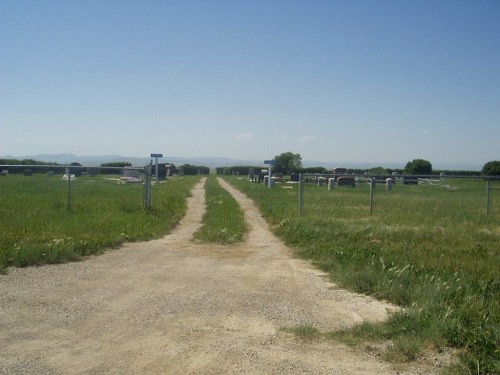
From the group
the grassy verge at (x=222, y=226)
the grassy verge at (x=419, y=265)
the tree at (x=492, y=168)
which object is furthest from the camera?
the tree at (x=492, y=168)

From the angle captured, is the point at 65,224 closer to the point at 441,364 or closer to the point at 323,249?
Answer: the point at 323,249

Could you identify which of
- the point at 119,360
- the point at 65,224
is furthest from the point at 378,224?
the point at 119,360

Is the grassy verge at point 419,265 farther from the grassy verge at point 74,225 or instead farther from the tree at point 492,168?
the tree at point 492,168

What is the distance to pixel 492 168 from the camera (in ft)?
147

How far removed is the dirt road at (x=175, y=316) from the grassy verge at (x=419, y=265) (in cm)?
46

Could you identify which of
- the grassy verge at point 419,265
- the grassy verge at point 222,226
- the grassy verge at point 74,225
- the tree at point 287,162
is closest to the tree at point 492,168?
the tree at point 287,162

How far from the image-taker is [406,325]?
5641 millimetres

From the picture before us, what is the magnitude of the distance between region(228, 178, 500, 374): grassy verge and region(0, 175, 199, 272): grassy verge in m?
3.64

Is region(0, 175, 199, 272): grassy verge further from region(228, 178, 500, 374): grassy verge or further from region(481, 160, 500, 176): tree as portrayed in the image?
Answer: region(481, 160, 500, 176): tree

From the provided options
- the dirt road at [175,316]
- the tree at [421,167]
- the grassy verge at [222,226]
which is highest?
the tree at [421,167]

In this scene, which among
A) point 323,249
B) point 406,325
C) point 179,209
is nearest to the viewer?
point 406,325

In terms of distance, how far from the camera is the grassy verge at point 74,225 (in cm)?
937

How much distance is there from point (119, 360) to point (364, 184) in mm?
35548

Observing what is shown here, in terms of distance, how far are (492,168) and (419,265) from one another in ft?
133
